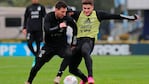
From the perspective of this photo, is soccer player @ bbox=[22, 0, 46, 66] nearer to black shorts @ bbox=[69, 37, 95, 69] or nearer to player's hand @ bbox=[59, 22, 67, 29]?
black shorts @ bbox=[69, 37, 95, 69]

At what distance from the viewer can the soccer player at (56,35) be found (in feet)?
42.3

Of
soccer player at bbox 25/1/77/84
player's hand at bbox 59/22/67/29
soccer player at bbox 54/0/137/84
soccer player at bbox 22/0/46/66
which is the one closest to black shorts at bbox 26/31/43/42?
soccer player at bbox 22/0/46/66

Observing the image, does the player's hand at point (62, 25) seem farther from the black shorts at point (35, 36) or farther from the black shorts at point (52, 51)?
the black shorts at point (35, 36)

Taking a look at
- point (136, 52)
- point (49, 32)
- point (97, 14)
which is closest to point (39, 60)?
point (49, 32)

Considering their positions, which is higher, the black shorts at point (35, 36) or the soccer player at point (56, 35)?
the soccer player at point (56, 35)

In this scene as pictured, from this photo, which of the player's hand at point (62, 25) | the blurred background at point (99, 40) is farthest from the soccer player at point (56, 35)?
the blurred background at point (99, 40)

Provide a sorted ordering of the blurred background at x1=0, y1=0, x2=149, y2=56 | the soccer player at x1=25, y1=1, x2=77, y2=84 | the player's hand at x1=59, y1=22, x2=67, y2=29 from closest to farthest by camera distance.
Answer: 1. the player's hand at x1=59, y1=22, x2=67, y2=29
2. the soccer player at x1=25, y1=1, x2=77, y2=84
3. the blurred background at x1=0, y1=0, x2=149, y2=56

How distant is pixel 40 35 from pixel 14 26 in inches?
1141

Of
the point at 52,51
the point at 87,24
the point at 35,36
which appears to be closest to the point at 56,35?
the point at 52,51

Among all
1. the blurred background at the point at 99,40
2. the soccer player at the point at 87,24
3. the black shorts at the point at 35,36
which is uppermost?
the soccer player at the point at 87,24

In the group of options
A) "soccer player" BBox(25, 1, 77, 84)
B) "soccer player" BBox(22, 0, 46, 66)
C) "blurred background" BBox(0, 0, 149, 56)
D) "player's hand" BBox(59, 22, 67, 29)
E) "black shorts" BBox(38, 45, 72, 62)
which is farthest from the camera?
"blurred background" BBox(0, 0, 149, 56)

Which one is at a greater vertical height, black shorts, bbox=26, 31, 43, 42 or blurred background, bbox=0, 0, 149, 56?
black shorts, bbox=26, 31, 43, 42

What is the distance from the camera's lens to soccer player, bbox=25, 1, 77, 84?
42.3 feet

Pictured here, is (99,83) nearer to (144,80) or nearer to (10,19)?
(144,80)
